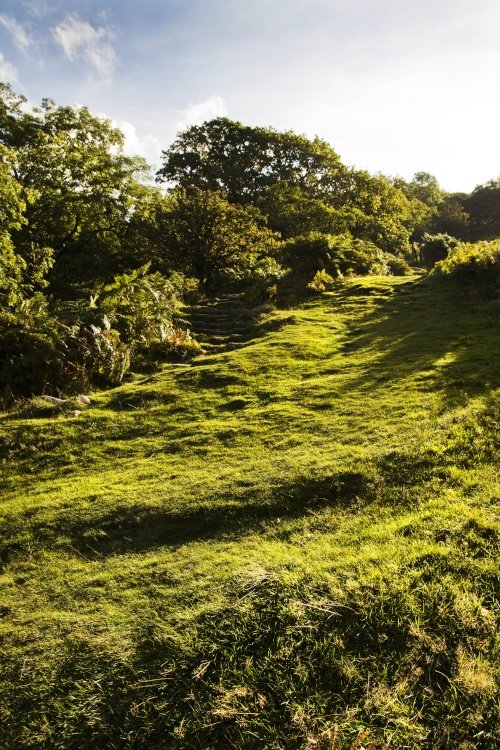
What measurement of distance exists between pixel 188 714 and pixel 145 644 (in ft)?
2.47

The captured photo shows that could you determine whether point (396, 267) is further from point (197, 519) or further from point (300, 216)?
point (197, 519)

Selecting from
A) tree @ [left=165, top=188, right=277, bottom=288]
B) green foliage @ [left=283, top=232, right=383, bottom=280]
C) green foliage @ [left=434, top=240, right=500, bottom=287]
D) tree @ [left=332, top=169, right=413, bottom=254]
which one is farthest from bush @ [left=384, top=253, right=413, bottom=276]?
tree @ [left=165, top=188, right=277, bottom=288]

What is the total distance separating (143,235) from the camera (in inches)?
789

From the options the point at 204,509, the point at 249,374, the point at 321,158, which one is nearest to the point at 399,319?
the point at 249,374

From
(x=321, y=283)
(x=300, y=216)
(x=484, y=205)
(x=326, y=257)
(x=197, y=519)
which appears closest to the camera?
(x=197, y=519)

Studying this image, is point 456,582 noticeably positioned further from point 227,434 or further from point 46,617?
point 227,434

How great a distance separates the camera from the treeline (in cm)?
1068

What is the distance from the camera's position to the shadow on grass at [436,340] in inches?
331

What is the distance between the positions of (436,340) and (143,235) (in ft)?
46.3

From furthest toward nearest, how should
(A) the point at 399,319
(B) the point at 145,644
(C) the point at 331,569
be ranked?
(A) the point at 399,319, (C) the point at 331,569, (B) the point at 145,644

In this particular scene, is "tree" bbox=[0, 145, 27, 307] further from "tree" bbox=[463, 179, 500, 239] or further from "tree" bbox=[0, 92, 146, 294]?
"tree" bbox=[463, 179, 500, 239]

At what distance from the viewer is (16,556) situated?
5.45 m

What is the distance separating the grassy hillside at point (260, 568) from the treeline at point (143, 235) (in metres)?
2.57

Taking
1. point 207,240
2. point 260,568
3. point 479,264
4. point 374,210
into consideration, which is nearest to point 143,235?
point 207,240
